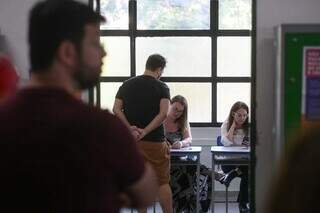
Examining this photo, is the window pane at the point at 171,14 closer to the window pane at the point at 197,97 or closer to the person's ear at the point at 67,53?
the window pane at the point at 197,97

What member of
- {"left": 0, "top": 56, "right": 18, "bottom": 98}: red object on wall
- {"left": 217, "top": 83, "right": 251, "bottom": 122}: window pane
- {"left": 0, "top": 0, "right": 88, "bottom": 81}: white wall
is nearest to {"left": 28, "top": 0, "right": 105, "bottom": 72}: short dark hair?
{"left": 0, "top": 56, "right": 18, "bottom": 98}: red object on wall

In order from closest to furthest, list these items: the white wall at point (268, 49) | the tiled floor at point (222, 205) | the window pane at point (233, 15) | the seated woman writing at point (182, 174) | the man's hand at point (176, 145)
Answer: the white wall at point (268, 49), the man's hand at point (176, 145), the seated woman writing at point (182, 174), the tiled floor at point (222, 205), the window pane at point (233, 15)

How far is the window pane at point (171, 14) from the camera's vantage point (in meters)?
5.89

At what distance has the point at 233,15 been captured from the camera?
584 cm

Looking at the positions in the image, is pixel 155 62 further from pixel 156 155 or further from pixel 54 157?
pixel 54 157

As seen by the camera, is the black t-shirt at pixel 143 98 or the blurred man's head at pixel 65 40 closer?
the blurred man's head at pixel 65 40

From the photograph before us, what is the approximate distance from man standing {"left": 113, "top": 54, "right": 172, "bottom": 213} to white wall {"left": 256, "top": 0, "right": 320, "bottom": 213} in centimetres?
79

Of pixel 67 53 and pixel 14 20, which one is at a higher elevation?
pixel 14 20

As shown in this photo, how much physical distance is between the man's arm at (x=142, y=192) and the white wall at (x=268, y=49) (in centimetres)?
324

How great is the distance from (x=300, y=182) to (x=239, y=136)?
419 centimetres

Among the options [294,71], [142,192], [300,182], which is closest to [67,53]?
[142,192]

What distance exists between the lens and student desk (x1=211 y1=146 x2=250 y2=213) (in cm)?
456

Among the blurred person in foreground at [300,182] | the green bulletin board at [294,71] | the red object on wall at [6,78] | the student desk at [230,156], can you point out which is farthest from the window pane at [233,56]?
the blurred person in foreground at [300,182]

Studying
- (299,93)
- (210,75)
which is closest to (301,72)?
(299,93)
